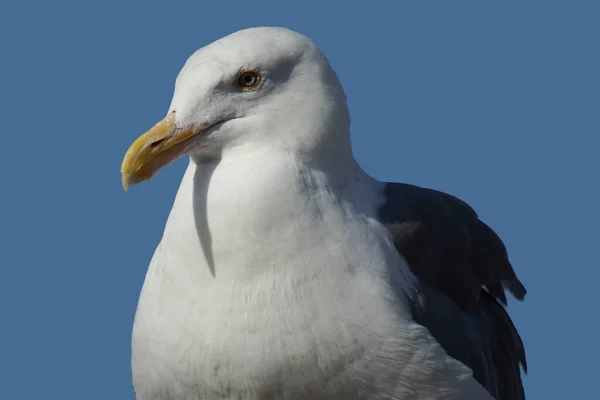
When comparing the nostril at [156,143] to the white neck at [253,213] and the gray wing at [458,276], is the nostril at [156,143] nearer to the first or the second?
the white neck at [253,213]

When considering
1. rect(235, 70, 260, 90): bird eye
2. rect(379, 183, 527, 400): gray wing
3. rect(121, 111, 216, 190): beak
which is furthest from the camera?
rect(379, 183, 527, 400): gray wing

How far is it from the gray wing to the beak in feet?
3.33

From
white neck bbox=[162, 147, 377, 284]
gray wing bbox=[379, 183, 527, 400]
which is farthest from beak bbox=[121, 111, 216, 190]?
gray wing bbox=[379, 183, 527, 400]

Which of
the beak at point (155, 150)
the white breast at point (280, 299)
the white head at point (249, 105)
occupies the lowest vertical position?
the white breast at point (280, 299)

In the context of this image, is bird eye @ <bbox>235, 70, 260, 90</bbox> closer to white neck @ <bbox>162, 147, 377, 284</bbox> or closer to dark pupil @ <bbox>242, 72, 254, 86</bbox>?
dark pupil @ <bbox>242, 72, 254, 86</bbox>

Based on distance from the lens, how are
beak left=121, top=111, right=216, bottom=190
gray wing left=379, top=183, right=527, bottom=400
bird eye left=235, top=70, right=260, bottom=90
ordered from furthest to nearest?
gray wing left=379, top=183, right=527, bottom=400 → bird eye left=235, top=70, right=260, bottom=90 → beak left=121, top=111, right=216, bottom=190

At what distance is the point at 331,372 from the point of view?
553 centimetres

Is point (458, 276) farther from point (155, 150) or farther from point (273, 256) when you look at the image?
point (155, 150)

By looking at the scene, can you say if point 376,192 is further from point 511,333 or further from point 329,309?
point 511,333

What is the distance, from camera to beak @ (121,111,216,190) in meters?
5.45

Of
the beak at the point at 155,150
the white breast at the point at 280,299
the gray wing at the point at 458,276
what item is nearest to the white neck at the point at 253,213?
the white breast at the point at 280,299

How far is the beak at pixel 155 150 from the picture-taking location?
214 inches

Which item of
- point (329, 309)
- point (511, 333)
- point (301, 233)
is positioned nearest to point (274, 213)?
point (301, 233)

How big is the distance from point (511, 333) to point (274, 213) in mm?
1965
